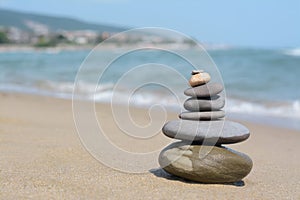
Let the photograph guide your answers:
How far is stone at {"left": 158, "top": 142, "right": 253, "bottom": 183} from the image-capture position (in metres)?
4.23

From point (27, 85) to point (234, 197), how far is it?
16508 mm

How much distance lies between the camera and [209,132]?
4332 millimetres

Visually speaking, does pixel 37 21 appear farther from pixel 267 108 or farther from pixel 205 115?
pixel 205 115

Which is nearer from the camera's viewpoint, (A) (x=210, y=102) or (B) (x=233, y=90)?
(A) (x=210, y=102)

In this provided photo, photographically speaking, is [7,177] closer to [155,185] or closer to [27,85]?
[155,185]

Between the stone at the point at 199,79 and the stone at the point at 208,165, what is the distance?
2.16 feet

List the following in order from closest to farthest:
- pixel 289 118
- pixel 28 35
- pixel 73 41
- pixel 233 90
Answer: pixel 289 118
pixel 233 90
pixel 73 41
pixel 28 35

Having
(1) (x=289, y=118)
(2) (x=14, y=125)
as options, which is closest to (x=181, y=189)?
(2) (x=14, y=125)

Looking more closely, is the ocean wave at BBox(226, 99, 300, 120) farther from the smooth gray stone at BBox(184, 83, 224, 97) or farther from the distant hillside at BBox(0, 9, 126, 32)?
the distant hillside at BBox(0, 9, 126, 32)

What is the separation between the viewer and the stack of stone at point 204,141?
13.9 feet

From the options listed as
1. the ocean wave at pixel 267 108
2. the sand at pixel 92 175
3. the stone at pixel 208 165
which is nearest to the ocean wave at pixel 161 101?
the ocean wave at pixel 267 108

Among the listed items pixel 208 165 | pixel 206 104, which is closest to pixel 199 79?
pixel 206 104

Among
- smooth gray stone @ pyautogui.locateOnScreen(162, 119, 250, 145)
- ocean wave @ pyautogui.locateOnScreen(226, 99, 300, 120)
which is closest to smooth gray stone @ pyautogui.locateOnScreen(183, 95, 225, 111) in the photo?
smooth gray stone @ pyautogui.locateOnScreen(162, 119, 250, 145)

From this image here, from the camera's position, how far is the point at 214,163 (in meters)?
4.23
